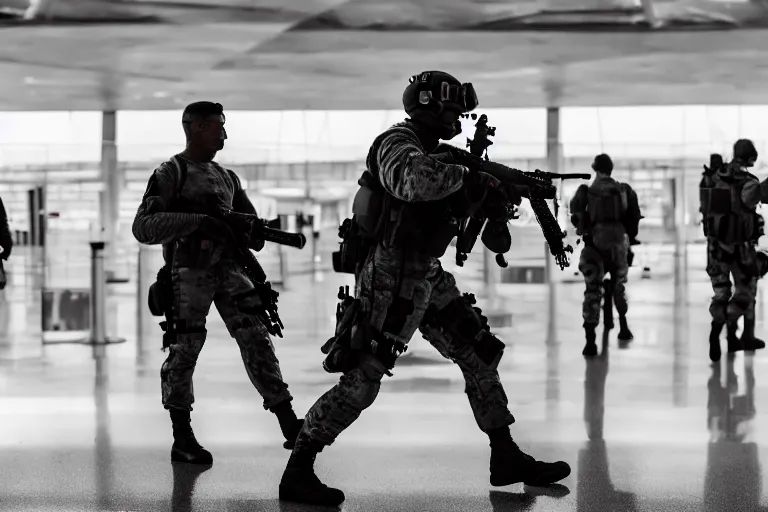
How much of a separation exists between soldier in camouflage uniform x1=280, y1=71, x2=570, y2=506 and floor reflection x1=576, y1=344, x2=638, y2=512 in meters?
0.14

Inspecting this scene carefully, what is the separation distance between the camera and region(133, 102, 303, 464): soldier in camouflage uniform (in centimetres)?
399

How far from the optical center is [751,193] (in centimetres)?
666

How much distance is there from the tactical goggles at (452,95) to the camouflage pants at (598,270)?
4.07m

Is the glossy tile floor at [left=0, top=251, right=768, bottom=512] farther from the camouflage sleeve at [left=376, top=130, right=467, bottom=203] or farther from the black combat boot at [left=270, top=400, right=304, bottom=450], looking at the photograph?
the camouflage sleeve at [left=376, top=130, right=467, bottom=203]

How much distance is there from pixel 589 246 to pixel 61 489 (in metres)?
4.97

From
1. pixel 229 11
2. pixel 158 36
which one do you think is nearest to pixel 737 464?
pixel 229 11

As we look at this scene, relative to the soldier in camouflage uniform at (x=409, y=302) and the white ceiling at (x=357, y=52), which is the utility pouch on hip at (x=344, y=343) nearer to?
the soldier in camouflage uniform at (x=409, y=302)

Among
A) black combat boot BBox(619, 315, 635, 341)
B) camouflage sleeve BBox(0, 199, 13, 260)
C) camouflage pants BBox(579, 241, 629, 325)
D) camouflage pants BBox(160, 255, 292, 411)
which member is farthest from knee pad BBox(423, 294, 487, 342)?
black combat boot BBox(619, 315, 635, 341)

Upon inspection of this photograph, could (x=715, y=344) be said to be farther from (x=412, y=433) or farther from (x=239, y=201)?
(x=239, y=201)

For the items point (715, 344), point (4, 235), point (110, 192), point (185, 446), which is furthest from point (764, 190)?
point (110, 192)

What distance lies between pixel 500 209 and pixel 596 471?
1173 mm

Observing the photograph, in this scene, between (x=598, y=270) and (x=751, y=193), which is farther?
(x=598, y=270)

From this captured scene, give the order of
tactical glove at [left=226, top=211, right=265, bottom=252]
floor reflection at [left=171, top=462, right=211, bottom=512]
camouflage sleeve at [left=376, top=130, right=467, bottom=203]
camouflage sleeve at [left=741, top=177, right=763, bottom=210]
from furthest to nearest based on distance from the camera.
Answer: camouflage sleeve at [left=741, top=177, right=763, bottom=210] → tactical glove at [left=226, top=211, right=265, bottom=252] → floor reflection at [left=171, top=462, right=211, bottom=512] → camouflage sleeve at [left=376, top=130, right=467, bottom=203]

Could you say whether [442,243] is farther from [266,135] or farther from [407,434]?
[266,135]
